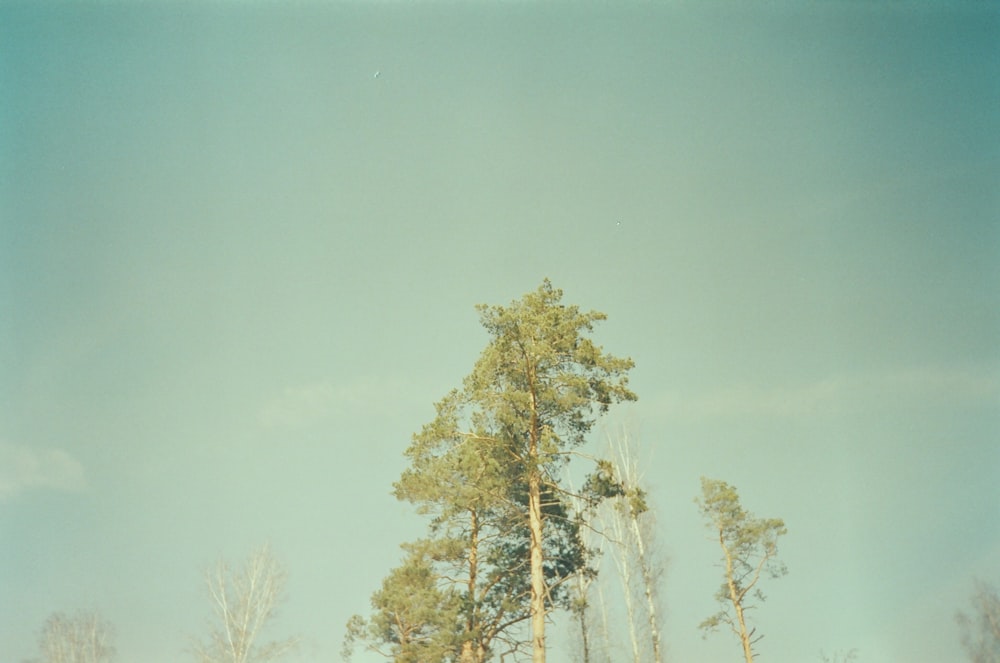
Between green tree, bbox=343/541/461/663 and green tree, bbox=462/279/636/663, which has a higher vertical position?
green tree, bbox=462/279/636/663

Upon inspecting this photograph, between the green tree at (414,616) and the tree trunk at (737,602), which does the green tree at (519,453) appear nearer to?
the green tree at (414,616)

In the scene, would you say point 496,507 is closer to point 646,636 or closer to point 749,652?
point 749,652

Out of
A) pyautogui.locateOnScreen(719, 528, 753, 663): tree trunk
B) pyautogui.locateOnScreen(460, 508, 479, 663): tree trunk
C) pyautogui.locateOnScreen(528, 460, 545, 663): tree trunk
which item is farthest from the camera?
pyautogui.locateOnScreen(719, 528, 753, 663): tree trunk

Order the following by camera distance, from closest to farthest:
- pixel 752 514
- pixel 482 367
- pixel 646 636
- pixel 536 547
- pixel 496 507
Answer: pixel 536 547 → pixel 482 367 → pixel 496 507 → pixel 752 514 → pixel 646 636

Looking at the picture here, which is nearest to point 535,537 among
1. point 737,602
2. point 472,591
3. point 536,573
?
point 536,573

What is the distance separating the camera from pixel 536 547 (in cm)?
1395

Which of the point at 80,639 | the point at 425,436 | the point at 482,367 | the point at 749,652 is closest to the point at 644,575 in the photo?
the point at 749,652

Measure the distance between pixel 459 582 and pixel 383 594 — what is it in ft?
7.97

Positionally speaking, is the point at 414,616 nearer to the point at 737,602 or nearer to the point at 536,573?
the point at 536,573

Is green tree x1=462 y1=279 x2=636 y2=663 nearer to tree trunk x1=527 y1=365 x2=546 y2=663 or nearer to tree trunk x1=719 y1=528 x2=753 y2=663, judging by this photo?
tree trunk x1=527 y1=365 x2=546 y2=663

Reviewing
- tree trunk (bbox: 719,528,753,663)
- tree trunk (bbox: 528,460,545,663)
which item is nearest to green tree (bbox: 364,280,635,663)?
tree trunk (bbox: 528,460,545,663)

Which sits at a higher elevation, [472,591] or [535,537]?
[535,537]

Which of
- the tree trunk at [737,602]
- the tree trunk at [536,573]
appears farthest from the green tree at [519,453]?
the tree trunk at [737,602]

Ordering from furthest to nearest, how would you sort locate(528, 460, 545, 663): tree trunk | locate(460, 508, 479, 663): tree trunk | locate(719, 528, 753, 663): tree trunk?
locate(719, 528, 753, 663): tree trunk, locate(460, 508, 479, 663): tree trunk, locate(528, 460, 545, 663): tree trunk
